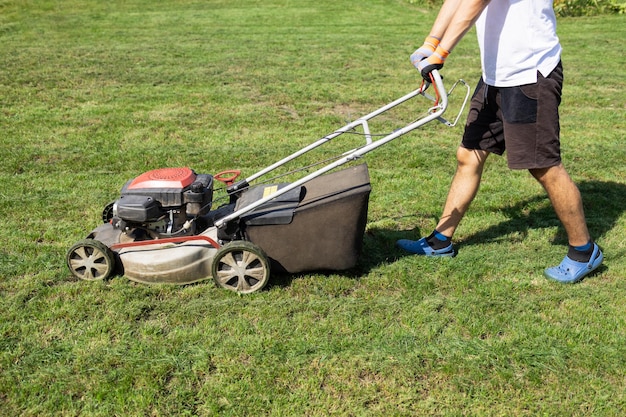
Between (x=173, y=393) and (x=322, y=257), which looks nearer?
(x=173, y=393)

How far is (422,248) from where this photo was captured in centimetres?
358

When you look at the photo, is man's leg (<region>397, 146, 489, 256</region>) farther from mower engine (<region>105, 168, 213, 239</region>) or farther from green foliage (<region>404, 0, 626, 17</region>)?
green foliage (<region>404, 0, 626, 17</region>)

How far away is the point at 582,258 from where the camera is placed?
3.25 m

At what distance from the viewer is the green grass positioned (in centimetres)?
246

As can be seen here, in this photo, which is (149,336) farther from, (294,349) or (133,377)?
(294,349)

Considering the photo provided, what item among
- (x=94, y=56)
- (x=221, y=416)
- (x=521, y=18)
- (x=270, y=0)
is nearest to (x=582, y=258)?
(x=521, y=18)

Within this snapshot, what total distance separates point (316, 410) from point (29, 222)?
253 centimetres

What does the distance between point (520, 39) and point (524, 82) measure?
20 centimetres

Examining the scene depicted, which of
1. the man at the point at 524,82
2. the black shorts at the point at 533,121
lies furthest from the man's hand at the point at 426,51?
the black shorts at the point at 533,121

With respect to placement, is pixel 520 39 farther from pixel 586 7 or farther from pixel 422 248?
pixel 586 7

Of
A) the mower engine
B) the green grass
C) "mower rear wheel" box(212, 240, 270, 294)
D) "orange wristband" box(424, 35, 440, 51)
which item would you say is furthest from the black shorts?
the mower engine

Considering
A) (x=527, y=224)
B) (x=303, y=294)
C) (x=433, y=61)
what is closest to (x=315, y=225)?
(x=303, y=294)

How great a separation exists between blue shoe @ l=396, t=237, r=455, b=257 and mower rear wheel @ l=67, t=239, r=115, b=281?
1.64 meters

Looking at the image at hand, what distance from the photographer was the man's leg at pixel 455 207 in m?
3.48
